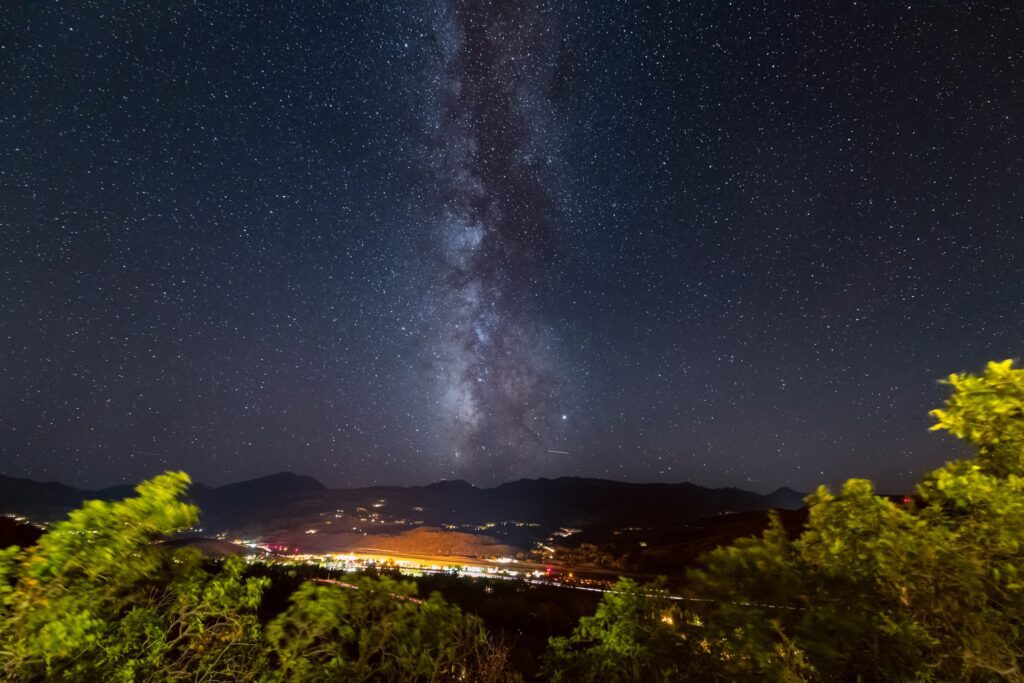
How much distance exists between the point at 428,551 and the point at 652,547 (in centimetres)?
4571

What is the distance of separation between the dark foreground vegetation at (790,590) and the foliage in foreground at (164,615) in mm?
19

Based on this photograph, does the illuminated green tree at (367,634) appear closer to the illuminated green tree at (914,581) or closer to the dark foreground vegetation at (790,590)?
the dark foreground vegetation at (790,590)

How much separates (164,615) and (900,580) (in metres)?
9.37

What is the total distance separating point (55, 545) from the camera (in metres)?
3.73

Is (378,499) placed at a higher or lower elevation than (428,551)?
higher

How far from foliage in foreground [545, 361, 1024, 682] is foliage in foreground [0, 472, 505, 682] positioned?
5.75 metres

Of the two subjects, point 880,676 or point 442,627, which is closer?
point 880,676

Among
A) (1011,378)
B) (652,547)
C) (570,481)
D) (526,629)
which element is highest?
(570,481)

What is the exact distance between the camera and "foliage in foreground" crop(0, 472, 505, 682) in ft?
12.4

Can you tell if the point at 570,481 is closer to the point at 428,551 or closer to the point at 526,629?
the point at 428,551

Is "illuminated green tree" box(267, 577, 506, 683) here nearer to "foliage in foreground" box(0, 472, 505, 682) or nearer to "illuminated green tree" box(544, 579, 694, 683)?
"foliage in foreground" box(0, 472, 505, 682)

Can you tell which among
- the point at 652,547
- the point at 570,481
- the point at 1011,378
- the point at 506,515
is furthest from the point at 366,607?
the point at 570,481

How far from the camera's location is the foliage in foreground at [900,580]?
4.85 m

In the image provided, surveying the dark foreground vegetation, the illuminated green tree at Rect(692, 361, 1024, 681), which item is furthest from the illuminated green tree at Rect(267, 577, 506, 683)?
the illuminated green tree at Rect(692, 361, 1024, 681)
